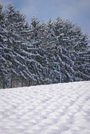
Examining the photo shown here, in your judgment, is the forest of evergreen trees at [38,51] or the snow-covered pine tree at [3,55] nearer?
the snow-covered pine tree at [3,55]

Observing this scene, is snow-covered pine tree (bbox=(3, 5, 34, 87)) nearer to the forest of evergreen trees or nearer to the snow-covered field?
the forest of evergreen trees

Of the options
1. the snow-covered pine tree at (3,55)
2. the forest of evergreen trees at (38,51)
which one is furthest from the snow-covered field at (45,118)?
the forest of evergreen trees at (38,51)

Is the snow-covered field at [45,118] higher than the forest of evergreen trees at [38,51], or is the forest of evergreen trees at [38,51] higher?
the forest of evergreen trees at [38,51]

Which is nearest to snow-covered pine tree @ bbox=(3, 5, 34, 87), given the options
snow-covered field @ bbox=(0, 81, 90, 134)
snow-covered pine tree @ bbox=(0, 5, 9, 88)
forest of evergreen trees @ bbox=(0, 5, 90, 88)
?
forest of evergreen trees @ bbox=(0, 5, 90, 88)

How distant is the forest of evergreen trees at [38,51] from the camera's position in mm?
13938

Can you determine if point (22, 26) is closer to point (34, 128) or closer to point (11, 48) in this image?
point (11, 48)

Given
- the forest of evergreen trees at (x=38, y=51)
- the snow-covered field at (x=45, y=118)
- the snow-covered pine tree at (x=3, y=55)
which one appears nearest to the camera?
the snow-covered field at (x=45, y=118)

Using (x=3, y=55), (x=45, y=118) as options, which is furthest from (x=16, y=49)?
(x=45, y=118)

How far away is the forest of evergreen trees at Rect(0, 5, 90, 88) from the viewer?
45.7 feet

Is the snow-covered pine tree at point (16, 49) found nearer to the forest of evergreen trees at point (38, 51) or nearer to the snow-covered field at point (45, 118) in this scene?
the forest of evergreen trees at point (38, 51)

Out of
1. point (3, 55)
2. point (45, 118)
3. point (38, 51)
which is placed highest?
point (38, 51)

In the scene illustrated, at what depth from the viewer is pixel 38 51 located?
1703 centimetres

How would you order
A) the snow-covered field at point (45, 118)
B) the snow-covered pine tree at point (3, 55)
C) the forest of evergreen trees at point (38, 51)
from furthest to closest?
the forest of evergreen trees at point (38, 51) → the snow-covered pine tree at point (3, 55) → the snow-covered field at point (45, 118)

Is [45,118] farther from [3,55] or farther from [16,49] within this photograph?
[16,49]
